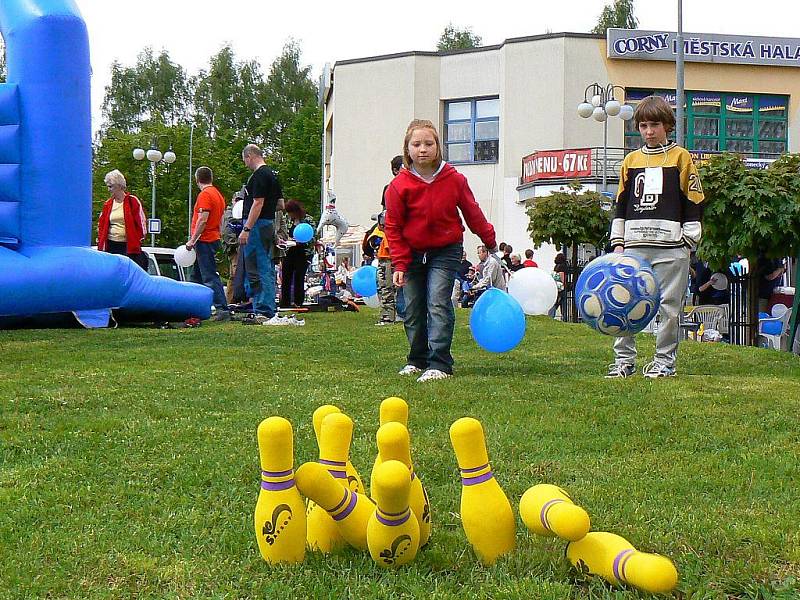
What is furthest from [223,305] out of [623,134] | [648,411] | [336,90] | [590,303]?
[336,90]

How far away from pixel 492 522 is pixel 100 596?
0.97 meters

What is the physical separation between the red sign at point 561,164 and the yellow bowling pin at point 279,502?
29395 mm

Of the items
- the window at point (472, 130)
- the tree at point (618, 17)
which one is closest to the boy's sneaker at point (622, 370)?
the window at point (472, 130)

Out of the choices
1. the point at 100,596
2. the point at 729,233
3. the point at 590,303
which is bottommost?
the point at 100,596

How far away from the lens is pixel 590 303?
554 cm

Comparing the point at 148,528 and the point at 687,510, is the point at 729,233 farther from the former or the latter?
the point at 148,528

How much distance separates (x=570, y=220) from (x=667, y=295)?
11.8 metres

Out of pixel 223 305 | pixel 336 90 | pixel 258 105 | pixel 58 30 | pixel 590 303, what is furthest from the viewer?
pixel 258 105

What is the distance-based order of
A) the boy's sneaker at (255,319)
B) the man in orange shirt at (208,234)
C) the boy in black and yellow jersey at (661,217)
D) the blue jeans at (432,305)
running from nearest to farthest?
the boy in black and yellow jersey at (661,217) → the blue jeans at (432,305) → the boy's sneaker at (255,319) → the man in orange shirt at (208,234)

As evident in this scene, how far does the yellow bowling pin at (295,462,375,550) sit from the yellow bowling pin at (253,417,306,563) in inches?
2.2

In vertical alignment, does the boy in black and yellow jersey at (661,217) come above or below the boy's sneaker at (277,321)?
above

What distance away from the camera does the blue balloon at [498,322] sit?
6332mm

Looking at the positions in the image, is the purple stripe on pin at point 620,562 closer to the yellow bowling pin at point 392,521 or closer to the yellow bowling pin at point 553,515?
the yellow bowling pin at point 553,515

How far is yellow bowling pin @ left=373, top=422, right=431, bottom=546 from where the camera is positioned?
2.44m
